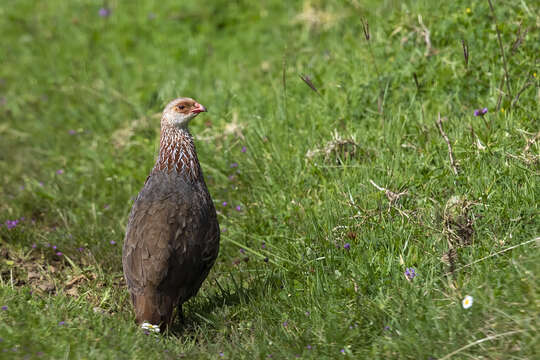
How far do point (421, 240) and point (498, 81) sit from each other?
6.67 ft

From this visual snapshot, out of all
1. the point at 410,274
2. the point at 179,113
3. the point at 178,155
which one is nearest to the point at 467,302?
the point at 410,274

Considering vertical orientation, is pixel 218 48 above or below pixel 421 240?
above

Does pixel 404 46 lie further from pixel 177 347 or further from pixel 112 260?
pixel 177 347

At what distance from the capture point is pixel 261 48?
337 inches

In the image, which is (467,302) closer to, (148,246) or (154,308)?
(154,308)

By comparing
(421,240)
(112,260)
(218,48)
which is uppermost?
(218,48)

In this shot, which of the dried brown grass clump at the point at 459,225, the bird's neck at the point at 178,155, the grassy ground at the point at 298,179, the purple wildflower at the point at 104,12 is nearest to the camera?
the grassy ground at the point at 298,179

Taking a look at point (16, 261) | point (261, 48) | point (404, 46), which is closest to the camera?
point (16, 261)

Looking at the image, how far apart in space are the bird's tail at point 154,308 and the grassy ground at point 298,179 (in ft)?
0.52

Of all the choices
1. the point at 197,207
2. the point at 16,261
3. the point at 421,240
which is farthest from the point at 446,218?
the point at 16,261

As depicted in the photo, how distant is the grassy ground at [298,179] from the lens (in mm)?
3955

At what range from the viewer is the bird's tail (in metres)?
4.55

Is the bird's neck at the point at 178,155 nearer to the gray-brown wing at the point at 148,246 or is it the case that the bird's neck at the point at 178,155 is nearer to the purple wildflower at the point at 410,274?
the gray-brown wing at the point at 148,246

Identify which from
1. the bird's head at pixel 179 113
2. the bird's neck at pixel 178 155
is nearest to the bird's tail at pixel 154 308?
the bird's neck at pixel 178 155
